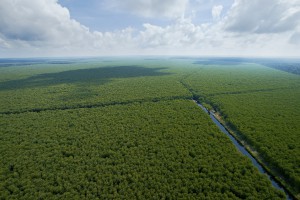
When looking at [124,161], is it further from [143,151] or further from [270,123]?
[270,123]

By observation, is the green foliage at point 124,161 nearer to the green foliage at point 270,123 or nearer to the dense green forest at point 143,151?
the dense green forest at point 143,151

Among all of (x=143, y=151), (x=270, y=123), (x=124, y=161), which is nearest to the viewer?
(x=124, y=161)

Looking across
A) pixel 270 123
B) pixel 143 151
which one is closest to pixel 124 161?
pixel 143 151

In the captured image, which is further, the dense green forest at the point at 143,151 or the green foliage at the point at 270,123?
the green foliage at the point at 270,123

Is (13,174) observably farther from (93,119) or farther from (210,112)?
(210,112)

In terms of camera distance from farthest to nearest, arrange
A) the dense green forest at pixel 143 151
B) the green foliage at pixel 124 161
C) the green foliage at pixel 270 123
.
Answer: the green foliage at pixel 270 123 < the dense green forest at pixel 143 151 < the green foliage at pixel 124 161

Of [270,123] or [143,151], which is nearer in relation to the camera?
[143,151]

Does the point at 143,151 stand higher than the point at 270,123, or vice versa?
the point at 270,123

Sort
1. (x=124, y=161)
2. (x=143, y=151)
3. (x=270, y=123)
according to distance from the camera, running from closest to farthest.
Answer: (x=124, y=161)
(x=143, y=151)
(x=270, y=123)

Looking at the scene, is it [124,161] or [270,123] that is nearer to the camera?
[124,161]

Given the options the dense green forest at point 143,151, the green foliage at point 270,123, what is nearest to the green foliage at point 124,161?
the dense green forest at point 143,151

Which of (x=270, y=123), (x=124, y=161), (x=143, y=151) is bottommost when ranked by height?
(x=124, y=161)
